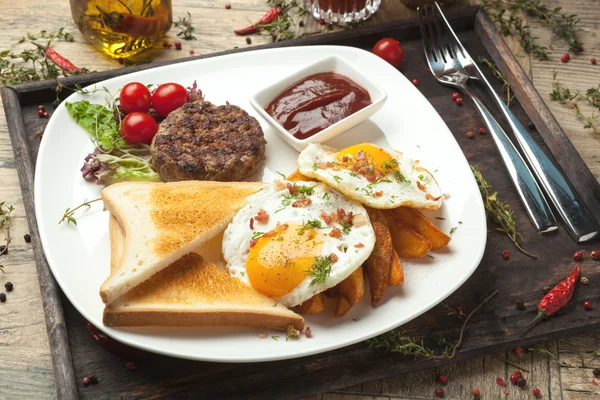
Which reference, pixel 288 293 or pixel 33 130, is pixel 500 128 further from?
pixel 33 130

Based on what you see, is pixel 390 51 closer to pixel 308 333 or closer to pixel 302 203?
pixel 302 203

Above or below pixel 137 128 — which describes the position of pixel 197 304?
below

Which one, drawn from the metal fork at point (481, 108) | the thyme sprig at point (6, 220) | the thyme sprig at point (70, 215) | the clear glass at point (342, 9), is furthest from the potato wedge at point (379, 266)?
the clear glass at point (342, 9)

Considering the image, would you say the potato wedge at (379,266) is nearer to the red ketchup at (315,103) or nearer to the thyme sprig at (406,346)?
the thyme sprig at (406,346)

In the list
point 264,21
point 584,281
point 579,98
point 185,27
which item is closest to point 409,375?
point 584,281

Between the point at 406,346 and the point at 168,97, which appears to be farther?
the point at 168,97

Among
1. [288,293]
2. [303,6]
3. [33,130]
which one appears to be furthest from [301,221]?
[303,6]
